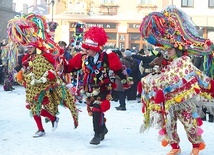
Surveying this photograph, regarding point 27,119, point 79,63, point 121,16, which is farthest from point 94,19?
point 79,63

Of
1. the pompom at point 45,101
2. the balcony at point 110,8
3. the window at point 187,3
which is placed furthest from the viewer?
the balcony at point 110,8

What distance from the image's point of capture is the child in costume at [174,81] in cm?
545

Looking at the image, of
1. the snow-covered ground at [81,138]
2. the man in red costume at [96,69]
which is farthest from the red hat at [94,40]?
the snow-covered ground at [81,138]

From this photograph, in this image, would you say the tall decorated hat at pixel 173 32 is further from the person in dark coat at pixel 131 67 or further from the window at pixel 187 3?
the window at pixel 187 3

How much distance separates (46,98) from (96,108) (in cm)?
105

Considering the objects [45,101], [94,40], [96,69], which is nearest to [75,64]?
[96,69]

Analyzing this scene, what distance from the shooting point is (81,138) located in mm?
6840

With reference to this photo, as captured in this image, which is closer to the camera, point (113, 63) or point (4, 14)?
point (113, 63)

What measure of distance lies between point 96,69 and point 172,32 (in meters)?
1.23

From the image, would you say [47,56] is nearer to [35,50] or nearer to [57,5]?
[35,50]

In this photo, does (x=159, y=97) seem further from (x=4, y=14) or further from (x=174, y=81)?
(x=4, y=14)

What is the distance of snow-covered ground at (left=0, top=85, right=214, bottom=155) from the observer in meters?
6.04

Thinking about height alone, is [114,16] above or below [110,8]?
below

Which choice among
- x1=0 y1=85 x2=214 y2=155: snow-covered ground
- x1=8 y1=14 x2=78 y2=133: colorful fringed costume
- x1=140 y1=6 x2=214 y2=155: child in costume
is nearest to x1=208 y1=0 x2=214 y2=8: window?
x1=0 y1=85 x2=214 y2=155: snow-covered ground
